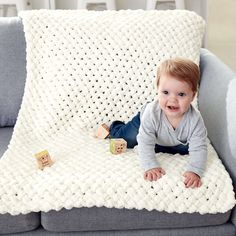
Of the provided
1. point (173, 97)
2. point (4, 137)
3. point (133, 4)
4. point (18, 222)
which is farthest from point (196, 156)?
point (133, 4)

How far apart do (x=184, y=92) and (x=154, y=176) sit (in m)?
0.31

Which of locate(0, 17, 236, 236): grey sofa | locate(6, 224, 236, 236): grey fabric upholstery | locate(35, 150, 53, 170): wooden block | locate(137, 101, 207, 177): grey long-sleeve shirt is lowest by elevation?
locate(6, 224, 236, 236): grey fabric upholstery

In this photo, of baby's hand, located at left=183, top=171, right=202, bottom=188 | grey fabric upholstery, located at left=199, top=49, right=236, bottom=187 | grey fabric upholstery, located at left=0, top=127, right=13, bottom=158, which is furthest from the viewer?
grey fabric upholstery, located at left=0, top=127, right=13, bottom=158

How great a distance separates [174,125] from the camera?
4.83 feet

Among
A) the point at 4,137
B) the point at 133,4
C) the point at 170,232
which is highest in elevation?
the point at 133,4

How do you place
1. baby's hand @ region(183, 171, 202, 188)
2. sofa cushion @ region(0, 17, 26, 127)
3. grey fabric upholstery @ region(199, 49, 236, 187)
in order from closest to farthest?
baby's hand @ region(183, 171, 202, 188), grey fabric upholstery @ region(199, 49, 236, 187), sofa cushion @ region(0, 17, 26, 127)

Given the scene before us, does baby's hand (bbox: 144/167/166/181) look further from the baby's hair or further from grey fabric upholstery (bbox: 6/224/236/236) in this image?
the baby's hair

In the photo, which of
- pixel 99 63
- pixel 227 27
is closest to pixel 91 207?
pixel 99 63

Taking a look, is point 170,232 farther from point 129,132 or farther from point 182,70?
point 182,70

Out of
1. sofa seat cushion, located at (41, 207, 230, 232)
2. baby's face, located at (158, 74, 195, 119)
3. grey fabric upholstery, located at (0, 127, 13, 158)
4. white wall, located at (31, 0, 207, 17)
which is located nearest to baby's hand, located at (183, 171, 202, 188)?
sofa seat cushion, located at (41, 207, 230, 232)

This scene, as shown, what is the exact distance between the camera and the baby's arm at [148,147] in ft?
4.43

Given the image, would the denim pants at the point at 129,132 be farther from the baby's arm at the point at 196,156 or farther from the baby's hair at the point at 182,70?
the baby's hair at the point at 182,70

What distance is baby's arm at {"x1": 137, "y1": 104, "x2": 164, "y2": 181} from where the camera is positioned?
1.35 m

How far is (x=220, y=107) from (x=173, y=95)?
245mm
